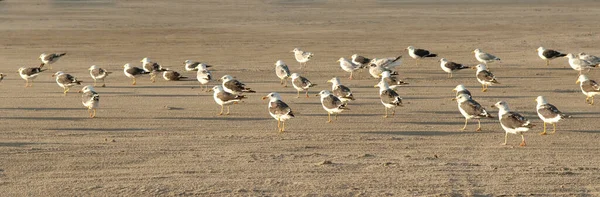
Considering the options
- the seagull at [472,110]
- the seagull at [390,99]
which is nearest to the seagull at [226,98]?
the seagull at [390,99]

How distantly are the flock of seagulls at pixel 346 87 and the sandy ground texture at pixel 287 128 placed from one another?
10.8 inches

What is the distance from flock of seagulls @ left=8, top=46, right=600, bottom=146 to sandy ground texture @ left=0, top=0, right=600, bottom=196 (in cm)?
28

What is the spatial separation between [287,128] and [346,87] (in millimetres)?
3419

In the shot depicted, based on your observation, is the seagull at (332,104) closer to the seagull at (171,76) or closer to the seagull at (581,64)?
the seagull at (171,76)

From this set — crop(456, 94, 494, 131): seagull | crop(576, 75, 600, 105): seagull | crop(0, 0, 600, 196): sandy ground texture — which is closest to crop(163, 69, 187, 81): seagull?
crop(0, 0, 600, 196): sandy ground texture

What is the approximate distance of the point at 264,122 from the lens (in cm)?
1717

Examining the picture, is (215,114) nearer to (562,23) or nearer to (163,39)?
(163,39)

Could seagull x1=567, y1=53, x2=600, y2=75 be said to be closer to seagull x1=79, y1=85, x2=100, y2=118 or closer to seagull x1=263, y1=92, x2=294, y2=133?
seagull x1=263, y1=92, x2=294, y2=133

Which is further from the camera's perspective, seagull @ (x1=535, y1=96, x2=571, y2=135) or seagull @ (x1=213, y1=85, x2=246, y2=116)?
seagull @ (x1=213, y1=85, x2=246, y2=116)

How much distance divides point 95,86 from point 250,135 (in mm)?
8078

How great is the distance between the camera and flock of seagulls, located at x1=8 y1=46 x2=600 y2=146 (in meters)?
15.9

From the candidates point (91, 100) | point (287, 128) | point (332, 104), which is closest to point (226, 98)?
point (287, 128)

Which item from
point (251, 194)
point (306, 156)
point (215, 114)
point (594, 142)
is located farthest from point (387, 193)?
point (215, 114)

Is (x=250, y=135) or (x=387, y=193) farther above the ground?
(x=250, y=135)
